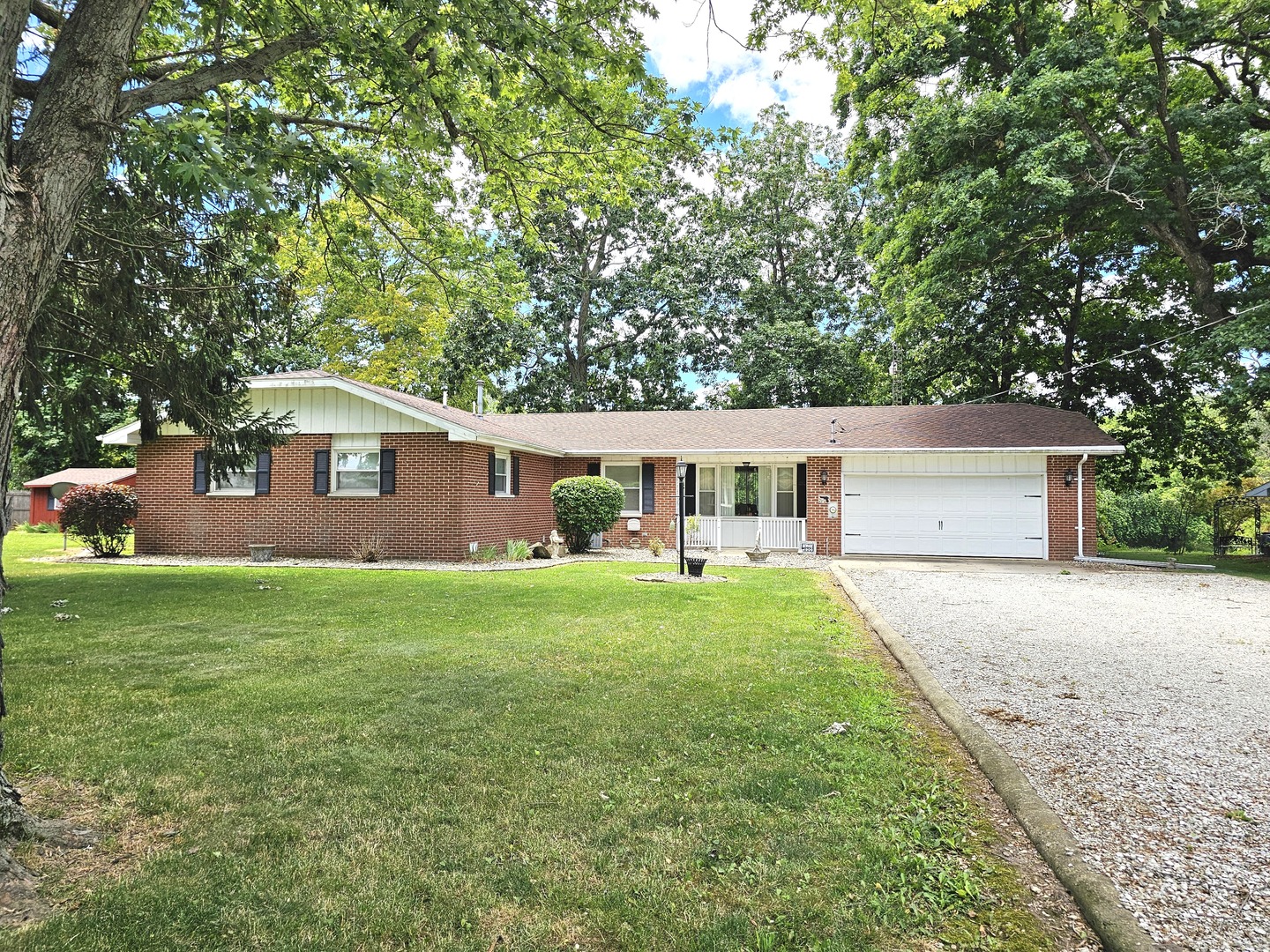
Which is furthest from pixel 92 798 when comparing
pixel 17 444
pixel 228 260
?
pixel 17 444

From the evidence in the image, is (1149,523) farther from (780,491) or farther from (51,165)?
(51,165)

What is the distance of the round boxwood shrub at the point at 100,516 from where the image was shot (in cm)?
1483

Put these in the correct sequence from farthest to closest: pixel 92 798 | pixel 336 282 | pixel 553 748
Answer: pixel 336 282 < pixel 553 748 < pixel 92 798

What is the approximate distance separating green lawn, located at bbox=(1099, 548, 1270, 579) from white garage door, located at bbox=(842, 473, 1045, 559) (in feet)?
10.4

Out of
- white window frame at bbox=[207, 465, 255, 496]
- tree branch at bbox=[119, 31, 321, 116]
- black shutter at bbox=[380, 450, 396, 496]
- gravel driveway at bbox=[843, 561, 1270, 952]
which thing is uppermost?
tree branch at bbox=[119, 31, 321, 116]

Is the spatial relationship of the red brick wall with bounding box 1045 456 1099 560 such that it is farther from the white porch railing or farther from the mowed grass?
the mowed grass

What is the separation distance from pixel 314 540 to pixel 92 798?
12611 millimetres

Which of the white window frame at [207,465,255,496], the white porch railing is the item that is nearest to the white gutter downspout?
the white porch railing

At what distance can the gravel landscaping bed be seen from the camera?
13.5m

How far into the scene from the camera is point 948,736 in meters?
4.28

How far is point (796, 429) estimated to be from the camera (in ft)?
64.1

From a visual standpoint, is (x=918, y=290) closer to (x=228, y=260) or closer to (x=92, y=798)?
(x=228, y=260)

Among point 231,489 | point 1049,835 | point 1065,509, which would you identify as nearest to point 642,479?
point 231,489

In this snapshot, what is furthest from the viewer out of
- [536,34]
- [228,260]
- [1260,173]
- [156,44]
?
[1260,173]
